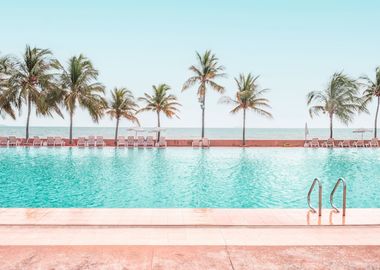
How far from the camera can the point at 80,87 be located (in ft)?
87.9

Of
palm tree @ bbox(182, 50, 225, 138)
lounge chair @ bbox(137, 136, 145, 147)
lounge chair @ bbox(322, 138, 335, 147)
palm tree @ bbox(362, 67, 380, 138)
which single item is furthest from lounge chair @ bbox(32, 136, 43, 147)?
palm tree @ bbox(362, 67, 380, 138)

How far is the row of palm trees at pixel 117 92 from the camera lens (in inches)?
1014

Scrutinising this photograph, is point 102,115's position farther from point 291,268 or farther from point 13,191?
point 291,268

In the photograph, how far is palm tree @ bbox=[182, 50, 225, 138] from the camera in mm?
28266

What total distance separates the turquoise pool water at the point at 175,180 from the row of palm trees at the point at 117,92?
28.1 feet

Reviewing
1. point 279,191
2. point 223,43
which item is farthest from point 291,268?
point 223,43

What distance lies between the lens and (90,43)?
26875 millimetres

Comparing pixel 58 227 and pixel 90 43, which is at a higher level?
pixel 90 43

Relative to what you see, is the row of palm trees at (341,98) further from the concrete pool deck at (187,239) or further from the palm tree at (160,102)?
the concrete pool deck at (187,239)

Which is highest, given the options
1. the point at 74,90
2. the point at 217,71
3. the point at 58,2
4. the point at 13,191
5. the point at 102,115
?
the point at 58,2

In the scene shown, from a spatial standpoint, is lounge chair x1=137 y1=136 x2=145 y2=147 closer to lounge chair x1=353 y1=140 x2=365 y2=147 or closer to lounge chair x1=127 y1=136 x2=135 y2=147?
lounge chair x1=127 y1=136 x2=135 y2=147

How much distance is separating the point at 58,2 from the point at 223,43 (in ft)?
38.9

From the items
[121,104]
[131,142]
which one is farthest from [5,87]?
[131,142]

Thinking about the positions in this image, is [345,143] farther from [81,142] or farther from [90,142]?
[81,142]
